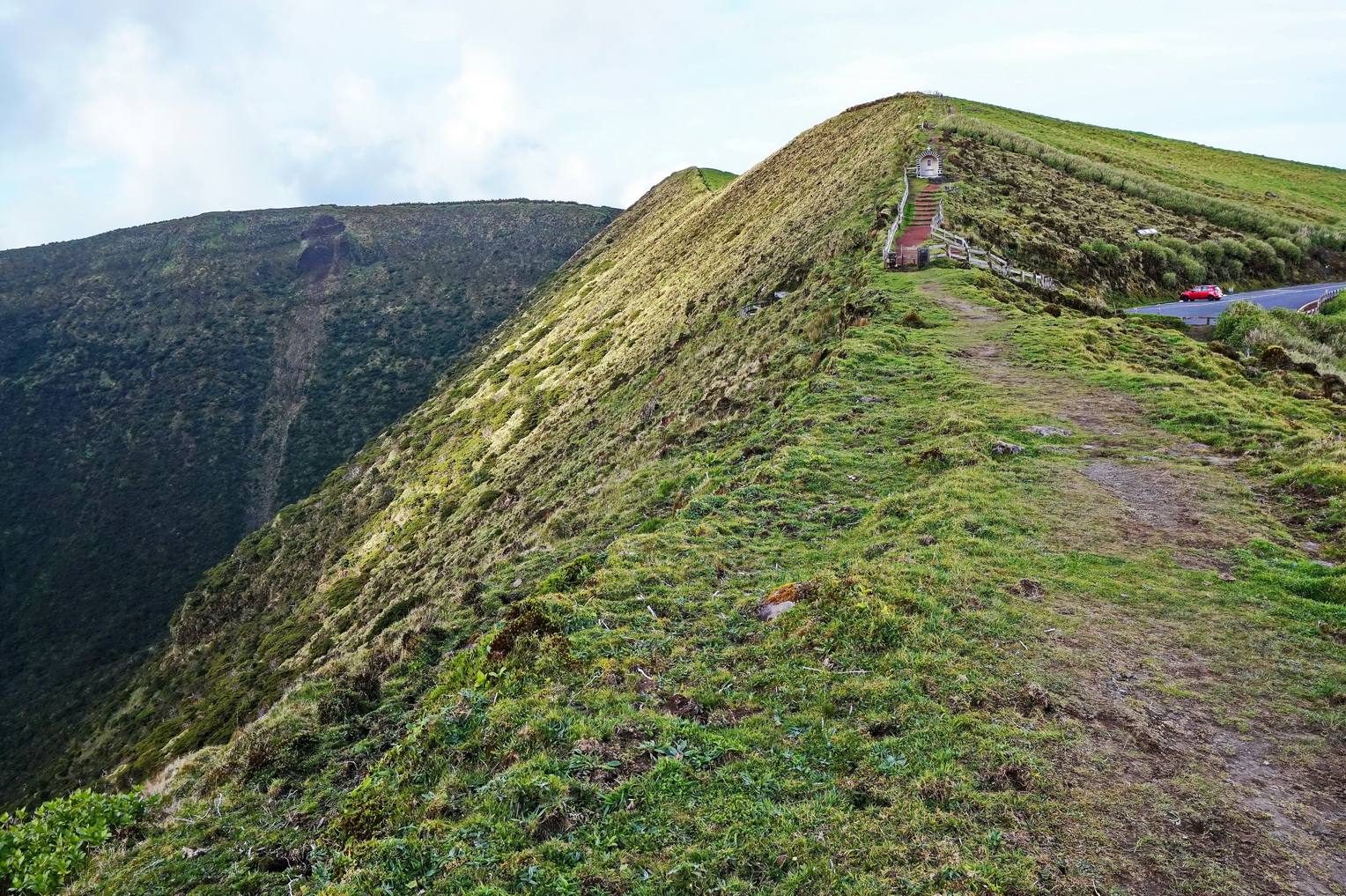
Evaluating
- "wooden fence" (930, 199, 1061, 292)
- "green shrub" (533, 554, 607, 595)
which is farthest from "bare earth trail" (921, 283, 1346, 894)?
"wooden fence" (930, 199, 1061, 292)

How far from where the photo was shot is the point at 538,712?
8.46 metres

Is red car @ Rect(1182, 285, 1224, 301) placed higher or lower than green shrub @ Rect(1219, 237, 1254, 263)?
lower

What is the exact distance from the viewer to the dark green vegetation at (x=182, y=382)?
54.7m

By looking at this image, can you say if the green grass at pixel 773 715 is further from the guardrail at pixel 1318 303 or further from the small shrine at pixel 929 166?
the small shrine at pixel 929 166

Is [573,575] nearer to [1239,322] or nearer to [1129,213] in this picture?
[1239,322]

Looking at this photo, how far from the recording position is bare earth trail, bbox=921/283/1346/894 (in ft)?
18.4

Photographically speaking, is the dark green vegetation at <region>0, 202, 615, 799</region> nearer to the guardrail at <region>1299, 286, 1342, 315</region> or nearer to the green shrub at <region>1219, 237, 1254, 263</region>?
the guardrail at <region>1299, 286, 1342, 315</region>

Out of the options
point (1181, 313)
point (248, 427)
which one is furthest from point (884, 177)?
point (248, 427)

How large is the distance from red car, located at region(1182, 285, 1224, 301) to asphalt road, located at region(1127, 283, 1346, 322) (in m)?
0.41

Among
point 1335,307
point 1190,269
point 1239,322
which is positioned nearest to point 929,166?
point 1190,269

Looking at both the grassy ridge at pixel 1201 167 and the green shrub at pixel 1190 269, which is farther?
the grassy ridge at pixel 1201 167

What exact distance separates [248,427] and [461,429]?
42.2 m

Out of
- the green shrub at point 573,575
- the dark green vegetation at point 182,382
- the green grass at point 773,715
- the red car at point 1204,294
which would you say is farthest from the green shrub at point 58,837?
the dark green vegetation at point 182,382

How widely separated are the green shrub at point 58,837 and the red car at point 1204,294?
4190 cm
